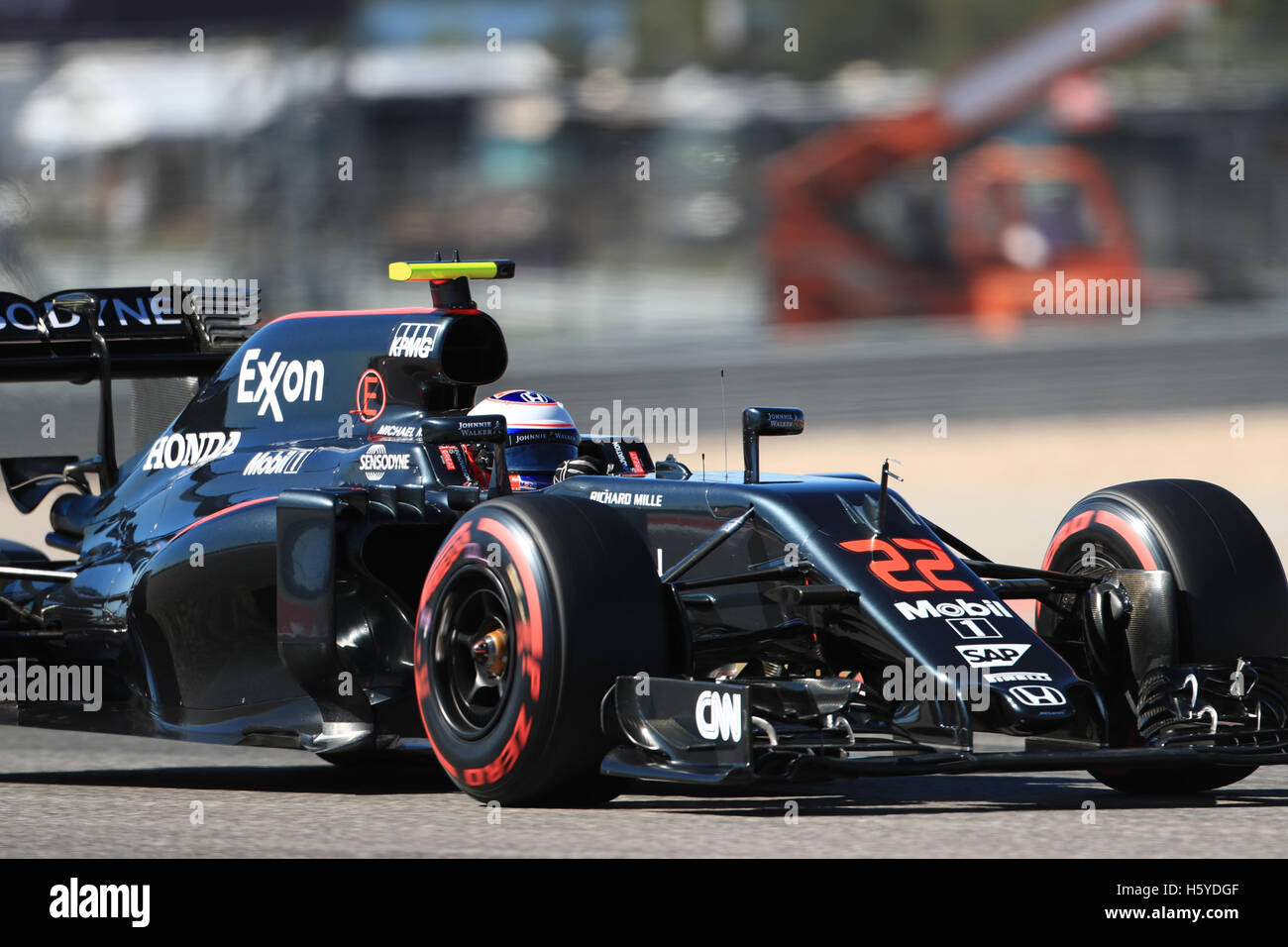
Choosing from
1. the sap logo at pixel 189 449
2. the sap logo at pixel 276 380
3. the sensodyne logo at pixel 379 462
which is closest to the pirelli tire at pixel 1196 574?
the sensodyne logo at pixel 379 462

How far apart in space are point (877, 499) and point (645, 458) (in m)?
1.60

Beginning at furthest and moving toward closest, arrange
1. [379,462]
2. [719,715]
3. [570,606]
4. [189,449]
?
[189,449] < [379,462] < [570,606] < [719,715]

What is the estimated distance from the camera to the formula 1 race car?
21.4 ft

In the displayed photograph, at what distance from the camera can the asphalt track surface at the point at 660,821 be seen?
5.91 m

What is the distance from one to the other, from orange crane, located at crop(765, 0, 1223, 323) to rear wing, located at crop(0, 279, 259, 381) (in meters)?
14.6

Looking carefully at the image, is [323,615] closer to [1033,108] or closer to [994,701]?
[994,701]

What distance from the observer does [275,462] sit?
330 inches

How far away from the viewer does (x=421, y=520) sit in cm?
769

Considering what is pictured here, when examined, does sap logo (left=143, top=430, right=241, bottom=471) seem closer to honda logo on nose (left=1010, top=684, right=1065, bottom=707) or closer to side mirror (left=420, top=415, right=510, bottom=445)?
side mirror (left=420, top=415, right=510, bottom=445)

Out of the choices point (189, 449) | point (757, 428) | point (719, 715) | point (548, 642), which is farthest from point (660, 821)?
point (189, 449)

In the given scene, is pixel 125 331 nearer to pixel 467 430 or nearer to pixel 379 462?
pixel 379 462

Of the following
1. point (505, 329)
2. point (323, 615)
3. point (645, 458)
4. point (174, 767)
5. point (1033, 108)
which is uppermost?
point (1033, 108)

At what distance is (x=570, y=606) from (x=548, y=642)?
13 centimetres

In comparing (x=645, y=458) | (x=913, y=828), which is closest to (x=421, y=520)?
(x=645, y=458)
